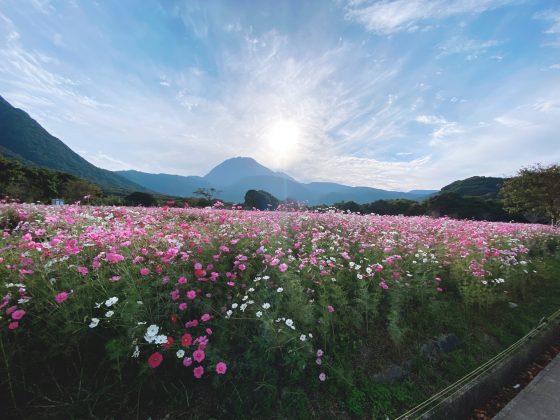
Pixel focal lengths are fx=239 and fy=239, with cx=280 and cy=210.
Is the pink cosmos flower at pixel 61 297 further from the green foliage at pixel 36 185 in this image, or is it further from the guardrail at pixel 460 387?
the green foliage at pixel 36 185

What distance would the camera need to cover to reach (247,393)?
2.44m

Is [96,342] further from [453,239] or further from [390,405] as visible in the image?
[453,239]

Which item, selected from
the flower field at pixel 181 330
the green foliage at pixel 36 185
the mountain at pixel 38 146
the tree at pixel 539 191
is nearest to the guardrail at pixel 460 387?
the flower field at pixel 181 330

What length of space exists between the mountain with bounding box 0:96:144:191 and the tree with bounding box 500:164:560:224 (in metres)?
159

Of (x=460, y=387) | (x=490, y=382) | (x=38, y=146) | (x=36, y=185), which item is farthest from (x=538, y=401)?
(x=38, y=146)

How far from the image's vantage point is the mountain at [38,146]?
458 ft

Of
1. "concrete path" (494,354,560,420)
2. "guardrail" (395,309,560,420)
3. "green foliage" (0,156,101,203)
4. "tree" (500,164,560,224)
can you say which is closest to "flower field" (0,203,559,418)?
"guardrail" (395,309,560,420)

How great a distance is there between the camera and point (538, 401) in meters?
2.97

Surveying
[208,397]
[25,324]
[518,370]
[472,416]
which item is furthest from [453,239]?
[25,324]

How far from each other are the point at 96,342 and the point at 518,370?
5.79 metres

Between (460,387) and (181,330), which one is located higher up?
(181,330)

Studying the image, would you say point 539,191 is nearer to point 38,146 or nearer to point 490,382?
point 490,382

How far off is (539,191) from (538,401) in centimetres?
2633

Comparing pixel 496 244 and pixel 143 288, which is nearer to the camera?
pixel 143 288
